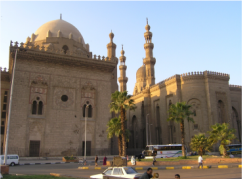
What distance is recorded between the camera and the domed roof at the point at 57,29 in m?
33.1

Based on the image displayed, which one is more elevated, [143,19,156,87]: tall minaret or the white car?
[143,19,156,87]: tall minaret

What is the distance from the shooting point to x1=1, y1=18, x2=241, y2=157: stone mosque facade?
2544 cm

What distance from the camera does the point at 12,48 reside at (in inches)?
1013

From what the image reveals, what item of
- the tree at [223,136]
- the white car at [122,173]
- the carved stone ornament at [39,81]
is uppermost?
the carved stone ornament at [39,81]

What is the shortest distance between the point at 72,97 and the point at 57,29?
11713 mm

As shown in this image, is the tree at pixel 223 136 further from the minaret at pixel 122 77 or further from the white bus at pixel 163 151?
the minaret at pixel 122 77

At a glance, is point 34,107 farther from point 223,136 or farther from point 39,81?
point 223,136

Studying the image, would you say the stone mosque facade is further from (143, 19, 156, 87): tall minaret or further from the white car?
the white car

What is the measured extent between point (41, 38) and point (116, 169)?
2766 cm

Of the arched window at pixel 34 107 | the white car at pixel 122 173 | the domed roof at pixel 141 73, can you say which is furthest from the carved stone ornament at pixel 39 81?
the domed roof at pixel 141 73

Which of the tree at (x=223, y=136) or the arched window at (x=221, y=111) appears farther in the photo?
the arched window at (x=221, y=111)

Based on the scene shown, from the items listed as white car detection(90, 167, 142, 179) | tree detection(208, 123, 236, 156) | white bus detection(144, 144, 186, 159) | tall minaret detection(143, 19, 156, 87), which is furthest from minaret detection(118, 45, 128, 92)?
white car detection(90, 167, 142, 179)

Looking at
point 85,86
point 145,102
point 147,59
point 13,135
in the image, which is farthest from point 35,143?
point 147,59

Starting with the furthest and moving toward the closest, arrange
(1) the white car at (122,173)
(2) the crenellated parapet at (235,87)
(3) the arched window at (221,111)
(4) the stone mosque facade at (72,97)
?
1. (2) the crenellated parapet at (235,87)
2. (3) the arched window at (221,111)
3. (4) the stone mosque facade at (72,97)
4. (1) the white car at (122,173)
